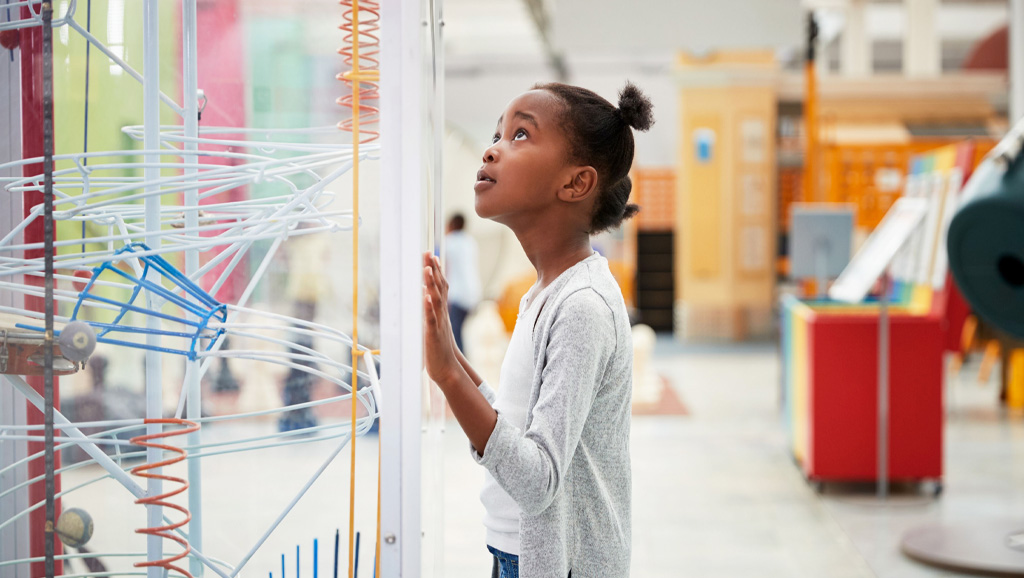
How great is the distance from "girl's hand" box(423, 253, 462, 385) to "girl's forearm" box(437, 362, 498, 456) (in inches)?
0.6

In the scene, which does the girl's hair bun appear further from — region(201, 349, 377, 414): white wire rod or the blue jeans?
the blue jeans

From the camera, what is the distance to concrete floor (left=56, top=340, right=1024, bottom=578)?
1.26 meters

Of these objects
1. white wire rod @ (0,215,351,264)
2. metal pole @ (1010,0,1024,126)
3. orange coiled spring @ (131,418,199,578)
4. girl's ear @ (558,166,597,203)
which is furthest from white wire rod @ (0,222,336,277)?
metal pole @ (1010,0,1024,126)

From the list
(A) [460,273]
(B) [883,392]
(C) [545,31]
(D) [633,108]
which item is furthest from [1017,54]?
(D) [633,108]

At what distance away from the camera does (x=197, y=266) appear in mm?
1318

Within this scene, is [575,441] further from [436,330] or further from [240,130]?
[240,130]

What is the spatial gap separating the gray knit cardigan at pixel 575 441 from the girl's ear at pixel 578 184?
9 cm

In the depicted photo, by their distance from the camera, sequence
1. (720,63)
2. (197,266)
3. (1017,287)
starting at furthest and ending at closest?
(720,63) → (1017,287) → (197,266)

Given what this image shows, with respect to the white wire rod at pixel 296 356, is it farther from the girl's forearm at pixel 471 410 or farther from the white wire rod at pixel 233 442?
the girl's forearm at pixel 471 410

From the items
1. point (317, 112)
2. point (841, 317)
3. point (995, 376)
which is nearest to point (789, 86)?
point (995, 376)

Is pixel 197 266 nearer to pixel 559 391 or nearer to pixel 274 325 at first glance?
pixel 274 325

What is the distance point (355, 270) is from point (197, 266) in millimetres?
321

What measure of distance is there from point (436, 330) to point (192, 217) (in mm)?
474

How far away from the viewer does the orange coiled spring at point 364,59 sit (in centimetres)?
114
